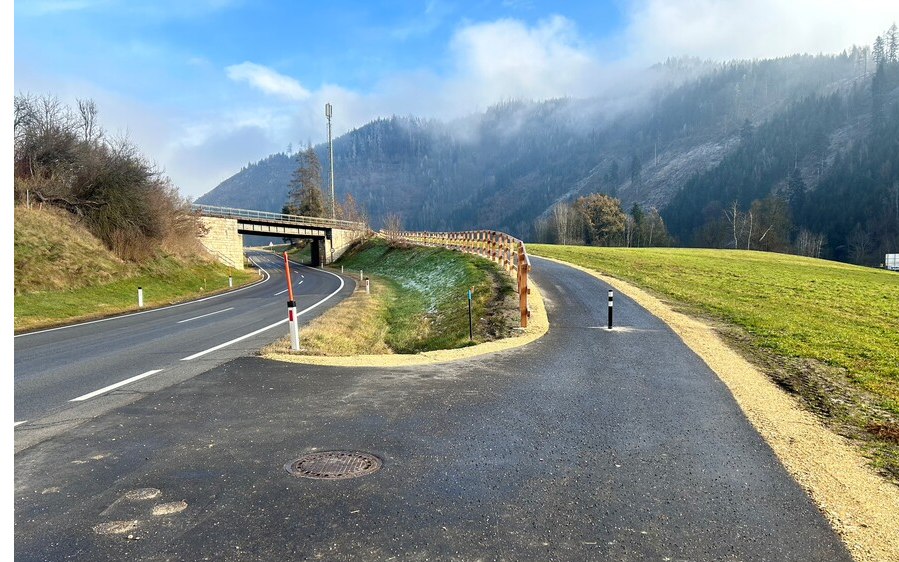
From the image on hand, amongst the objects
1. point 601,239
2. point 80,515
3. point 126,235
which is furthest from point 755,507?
point 601,239

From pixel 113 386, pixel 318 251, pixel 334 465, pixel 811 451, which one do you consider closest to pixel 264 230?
pixel 318 251

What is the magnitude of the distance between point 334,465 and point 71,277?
24.3 metres

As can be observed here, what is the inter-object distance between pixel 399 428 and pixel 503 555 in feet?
7.75

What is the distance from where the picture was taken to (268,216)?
59312mm

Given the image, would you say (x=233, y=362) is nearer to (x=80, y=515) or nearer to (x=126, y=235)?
(x=80, y=515)

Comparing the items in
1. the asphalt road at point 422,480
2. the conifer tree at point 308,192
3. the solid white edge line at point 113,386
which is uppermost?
the conifer tree at point 308,192

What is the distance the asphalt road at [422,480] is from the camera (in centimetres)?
316

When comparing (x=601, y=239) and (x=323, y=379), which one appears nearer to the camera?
(x=323, y=379)

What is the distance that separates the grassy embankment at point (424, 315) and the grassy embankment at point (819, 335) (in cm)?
586

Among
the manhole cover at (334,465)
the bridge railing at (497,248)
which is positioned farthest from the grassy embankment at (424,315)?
the manhole cover at (334,465)

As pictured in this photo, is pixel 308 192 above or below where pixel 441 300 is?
above

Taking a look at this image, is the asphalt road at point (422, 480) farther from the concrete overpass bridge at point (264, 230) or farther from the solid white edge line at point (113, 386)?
the concrete overpass bridge at point (264, 230)

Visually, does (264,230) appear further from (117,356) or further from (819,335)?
(819,335)

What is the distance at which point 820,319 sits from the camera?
14156 mm
